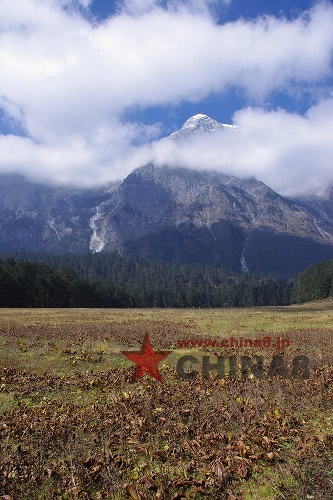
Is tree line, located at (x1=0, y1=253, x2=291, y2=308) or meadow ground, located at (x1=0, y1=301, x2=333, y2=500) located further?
tree line, located at (x1=0, y1=253, x2=291, y2=308)

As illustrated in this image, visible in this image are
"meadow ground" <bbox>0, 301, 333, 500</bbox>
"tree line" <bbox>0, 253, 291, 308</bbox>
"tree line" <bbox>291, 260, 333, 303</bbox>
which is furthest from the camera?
"tree line" <bbox>291, 260, 333, 303</bbox>

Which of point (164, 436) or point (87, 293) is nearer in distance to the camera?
point (164, 436)

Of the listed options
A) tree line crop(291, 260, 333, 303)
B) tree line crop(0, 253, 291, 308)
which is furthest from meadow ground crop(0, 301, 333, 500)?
tree line crop(291, 260, 333, 303)

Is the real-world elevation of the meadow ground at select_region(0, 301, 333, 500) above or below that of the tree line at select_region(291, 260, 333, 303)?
below

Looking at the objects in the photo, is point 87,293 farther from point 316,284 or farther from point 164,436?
point 164,436

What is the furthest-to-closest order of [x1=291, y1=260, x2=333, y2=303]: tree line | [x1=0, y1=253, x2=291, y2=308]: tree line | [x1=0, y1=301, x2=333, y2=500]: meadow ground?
[x1=291, y1=260, x2=333, y2=303]: tree line → [x1=0, y1=253, x2=291, y2=308]: tree line → [x1=0, y1=301, x2=333, y2=500]: meadow ground

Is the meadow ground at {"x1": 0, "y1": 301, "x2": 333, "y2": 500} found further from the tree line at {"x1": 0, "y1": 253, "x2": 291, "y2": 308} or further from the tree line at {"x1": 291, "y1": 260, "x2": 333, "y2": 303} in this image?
the tree line at {"x1": 291, "y1": 260, "x2": 333, "y2": 303}

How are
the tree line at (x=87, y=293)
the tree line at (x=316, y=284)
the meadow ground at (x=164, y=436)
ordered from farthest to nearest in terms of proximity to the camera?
the tree line at (x=316, y=284) → the tree line at (x=87, y=293) → the meadow ground at (x=164, y=436)

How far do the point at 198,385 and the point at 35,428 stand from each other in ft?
20.3

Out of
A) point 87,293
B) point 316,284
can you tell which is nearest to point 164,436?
point 87,293

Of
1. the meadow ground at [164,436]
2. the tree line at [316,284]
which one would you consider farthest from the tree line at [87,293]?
the meadow ground at [164,436]

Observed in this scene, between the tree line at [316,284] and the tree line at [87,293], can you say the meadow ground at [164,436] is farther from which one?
the tree line at [316,284]

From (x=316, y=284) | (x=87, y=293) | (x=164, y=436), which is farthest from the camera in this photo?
(x=316, y=284)

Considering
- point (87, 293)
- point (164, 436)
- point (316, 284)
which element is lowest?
point (164, 436)
